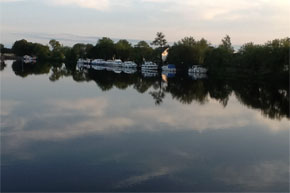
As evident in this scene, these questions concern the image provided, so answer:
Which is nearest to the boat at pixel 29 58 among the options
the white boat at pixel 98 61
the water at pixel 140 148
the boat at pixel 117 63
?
the white boat at pixel 98 61

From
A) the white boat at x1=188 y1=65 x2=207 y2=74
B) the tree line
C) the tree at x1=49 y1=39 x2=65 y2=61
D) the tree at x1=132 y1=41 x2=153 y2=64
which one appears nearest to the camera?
→ the tree line

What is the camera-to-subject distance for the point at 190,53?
61125 mm

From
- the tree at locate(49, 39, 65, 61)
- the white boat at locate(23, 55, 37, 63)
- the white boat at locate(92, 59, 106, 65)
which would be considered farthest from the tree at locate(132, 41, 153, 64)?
the white boat at locate(23, 55, 37, 63)

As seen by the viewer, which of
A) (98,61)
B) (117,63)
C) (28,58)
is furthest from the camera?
(28,58)

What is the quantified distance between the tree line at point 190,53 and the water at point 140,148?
915 inches

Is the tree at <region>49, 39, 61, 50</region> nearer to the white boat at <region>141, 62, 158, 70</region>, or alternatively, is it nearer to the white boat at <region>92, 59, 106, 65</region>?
the white boat at <region>92, 59, 106, 65</region>

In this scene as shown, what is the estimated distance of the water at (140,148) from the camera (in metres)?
8.32

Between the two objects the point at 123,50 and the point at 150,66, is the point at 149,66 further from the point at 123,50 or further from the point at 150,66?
the point at 123,50

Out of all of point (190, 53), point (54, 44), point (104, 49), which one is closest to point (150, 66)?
point (190, 53)

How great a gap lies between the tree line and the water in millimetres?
23240

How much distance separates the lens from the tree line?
41.7 metres

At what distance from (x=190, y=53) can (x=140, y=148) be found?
51405mm

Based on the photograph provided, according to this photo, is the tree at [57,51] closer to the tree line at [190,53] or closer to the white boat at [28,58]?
the tree line at [190,53]

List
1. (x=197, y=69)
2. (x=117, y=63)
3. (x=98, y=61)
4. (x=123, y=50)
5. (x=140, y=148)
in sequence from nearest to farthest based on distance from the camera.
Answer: (x=140, y=148) → (x=197, y=69) → (x=117, y=63) → (x=123, y=50) → (x=98, y=61)
